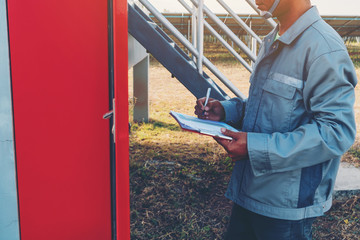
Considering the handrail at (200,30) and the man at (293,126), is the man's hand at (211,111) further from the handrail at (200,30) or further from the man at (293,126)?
the handrail at (200,30)

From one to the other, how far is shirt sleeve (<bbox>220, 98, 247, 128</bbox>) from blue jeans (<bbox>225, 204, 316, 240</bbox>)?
1.36ft

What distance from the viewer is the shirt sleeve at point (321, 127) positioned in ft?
3.83

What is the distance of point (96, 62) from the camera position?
5.52 ft

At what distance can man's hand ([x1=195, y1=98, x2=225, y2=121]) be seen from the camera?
1717 millimetres

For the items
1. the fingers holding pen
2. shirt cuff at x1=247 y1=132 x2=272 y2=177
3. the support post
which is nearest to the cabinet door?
the fingers holding pen

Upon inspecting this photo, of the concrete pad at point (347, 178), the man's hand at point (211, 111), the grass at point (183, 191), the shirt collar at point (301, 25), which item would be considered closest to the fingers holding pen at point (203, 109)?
the man's hand at point (211, 111)

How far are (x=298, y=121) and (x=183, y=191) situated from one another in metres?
2.27

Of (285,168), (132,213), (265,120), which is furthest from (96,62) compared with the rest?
(132,213)

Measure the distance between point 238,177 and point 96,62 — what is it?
86 cm

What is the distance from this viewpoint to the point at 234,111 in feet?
5.69

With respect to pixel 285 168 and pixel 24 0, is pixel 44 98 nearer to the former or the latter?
pixel 24 0

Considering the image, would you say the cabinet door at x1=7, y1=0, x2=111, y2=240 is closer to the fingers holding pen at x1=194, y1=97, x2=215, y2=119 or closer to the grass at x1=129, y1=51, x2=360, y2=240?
the fingers holding pen at x1=194, y1=97, x2=215, y2=119

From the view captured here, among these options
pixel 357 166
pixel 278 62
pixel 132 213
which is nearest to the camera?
pixel 278 62

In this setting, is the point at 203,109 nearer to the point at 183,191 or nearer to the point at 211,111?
the point at 211,111
